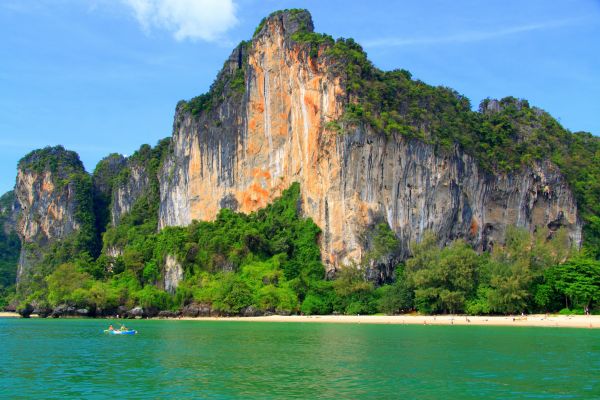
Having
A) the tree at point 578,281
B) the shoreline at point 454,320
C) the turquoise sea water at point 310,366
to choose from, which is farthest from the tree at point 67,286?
the tree at point 578,281

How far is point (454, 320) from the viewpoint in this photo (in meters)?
46.7

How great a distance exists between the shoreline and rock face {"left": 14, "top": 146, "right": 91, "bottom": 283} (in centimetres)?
5418

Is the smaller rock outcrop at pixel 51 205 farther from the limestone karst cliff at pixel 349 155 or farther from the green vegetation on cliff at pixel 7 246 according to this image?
the limestone karst cliff at pixel 349 155

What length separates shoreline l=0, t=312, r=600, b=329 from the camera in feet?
139

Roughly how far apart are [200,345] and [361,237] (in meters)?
31.6

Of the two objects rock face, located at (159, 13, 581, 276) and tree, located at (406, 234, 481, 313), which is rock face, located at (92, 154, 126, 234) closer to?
rock face, located at (159, 13, 581, 276)

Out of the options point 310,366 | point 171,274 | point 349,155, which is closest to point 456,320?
point 349,155

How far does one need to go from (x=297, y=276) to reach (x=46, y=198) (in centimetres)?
5841

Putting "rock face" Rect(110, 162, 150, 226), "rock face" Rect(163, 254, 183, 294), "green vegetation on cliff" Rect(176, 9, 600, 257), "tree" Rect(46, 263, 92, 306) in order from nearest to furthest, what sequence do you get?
"green vegetation on cliff" Rect(176, 9, 600, 257), "tree" Rect(46, 263, 92, 306), "rock face" Rect(163, 254, 183, 294), "rock face" Rect(110, 162, 150, 226)

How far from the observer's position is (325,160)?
211 feet

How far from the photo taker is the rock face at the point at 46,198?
101500 millimetres

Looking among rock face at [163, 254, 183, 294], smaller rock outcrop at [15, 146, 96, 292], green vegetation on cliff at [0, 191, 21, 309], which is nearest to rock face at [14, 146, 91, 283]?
smaller rock outcrop at [15, 146, 96, 292]

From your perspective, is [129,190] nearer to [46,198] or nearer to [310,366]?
[46,198]

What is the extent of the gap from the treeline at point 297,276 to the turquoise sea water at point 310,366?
38.7 ft
